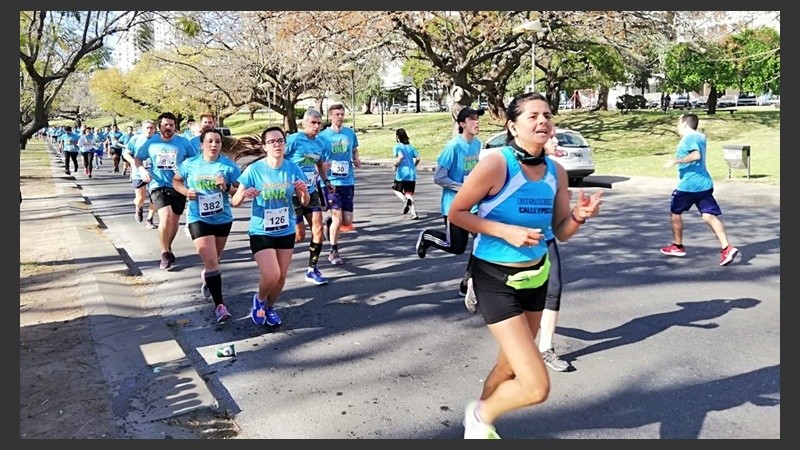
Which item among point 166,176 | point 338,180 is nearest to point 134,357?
point 166,176

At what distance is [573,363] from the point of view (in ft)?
15.6

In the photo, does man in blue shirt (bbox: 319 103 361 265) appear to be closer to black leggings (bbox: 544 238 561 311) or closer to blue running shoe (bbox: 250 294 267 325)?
blue running shoe (bbox: 250 294 267 325)

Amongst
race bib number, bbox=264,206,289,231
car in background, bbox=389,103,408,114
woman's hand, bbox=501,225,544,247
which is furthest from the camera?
car in background, bbox=389,103,408,114

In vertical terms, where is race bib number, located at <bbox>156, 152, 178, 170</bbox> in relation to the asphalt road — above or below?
above

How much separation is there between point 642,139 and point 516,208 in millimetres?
27558

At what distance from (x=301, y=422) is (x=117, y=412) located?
1143 mm

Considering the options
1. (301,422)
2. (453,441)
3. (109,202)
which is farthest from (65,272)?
(109,202)

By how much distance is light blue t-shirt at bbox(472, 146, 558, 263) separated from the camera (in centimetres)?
329

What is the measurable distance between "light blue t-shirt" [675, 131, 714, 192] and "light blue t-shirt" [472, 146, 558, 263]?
5282mm

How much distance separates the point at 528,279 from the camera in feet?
10.9

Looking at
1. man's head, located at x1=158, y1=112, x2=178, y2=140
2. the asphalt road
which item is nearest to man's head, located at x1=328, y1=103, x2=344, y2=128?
Answer: the asphalt road

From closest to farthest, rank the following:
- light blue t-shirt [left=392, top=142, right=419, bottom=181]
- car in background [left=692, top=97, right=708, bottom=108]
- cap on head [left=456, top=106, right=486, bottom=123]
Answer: cap on head [left=456, top=106, right=486, bottom=123]
light blue t-shirt [left=392, top=142, right=419, bottom=181]
car in background [left=692, top=97, right=708, bottom=108]

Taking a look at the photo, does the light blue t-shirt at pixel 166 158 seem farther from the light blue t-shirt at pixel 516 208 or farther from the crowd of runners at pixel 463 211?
the light blue t-shirt at pixel 516 208

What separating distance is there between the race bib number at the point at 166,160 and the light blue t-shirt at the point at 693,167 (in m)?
6.18
